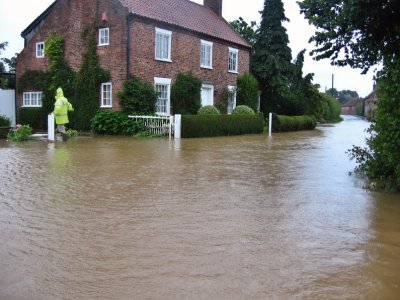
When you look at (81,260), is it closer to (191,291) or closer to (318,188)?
(191,291)

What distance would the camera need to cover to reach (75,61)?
76.9 ft

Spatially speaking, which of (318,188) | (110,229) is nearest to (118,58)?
(318,188)

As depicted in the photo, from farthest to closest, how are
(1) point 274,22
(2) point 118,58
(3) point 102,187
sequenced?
(1) point 274,22, (2) point 118,58, (3) point 102,187

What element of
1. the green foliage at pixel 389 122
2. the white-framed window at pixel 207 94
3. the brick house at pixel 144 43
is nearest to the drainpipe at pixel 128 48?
the brick house at pixel 144 43

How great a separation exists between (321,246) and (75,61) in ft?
69.2

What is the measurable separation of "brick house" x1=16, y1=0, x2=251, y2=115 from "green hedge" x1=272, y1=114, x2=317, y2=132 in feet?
10.5

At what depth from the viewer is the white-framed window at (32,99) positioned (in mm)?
25769

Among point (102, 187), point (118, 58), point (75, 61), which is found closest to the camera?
point (102, 187)

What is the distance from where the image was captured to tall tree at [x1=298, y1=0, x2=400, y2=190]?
7098 millimetres

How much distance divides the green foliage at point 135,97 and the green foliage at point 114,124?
20.4 inches

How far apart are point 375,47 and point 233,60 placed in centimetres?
2124

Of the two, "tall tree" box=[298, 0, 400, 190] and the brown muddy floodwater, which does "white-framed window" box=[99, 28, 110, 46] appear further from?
"tall tree" box=[298, 0, 400, 190]

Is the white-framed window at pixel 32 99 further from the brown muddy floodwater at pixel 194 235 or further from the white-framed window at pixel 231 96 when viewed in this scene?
the brown muddy floodwater at pixel 194 235

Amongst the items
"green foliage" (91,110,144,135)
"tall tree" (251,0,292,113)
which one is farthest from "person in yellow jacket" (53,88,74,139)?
"tall tree" (251,0,292,113)
